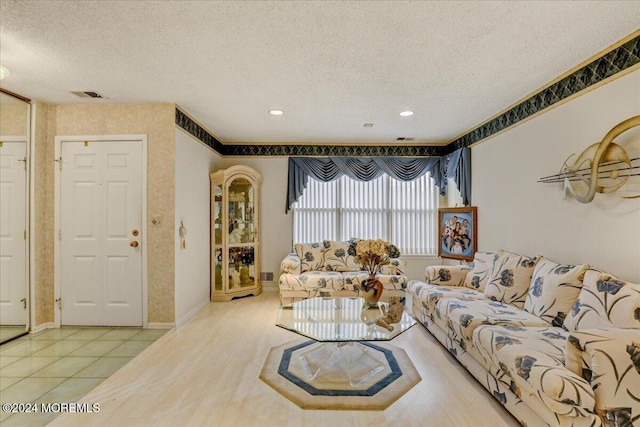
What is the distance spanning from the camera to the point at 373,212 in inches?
209

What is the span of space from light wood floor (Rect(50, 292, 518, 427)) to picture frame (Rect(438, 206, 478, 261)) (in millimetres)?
1772

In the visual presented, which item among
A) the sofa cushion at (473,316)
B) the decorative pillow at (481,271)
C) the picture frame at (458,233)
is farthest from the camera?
the picture frame at (458,233)

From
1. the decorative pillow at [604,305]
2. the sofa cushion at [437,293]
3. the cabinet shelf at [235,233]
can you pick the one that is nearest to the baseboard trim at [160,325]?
the cabinet shelf at [235,233]

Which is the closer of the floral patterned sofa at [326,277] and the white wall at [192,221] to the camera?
the white wall at [192,221]

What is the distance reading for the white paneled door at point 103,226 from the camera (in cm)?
348

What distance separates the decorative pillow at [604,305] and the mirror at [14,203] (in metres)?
5.22

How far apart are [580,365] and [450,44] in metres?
2.14

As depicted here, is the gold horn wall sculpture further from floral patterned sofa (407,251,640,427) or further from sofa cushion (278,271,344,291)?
sofa cushion (278,271,344,291)

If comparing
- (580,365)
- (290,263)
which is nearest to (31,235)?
(290,263)

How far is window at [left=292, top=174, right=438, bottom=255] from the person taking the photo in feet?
17.4

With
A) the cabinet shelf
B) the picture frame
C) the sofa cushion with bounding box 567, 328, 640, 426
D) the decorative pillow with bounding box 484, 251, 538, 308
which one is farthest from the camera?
the cabinet shelf

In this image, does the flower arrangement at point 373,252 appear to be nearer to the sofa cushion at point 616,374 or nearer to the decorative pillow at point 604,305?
the decorative pillow at point 604,305

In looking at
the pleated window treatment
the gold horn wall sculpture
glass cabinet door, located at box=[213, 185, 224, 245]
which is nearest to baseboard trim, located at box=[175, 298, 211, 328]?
glass cabinet door, located at box=[213, 185, 224, 245]

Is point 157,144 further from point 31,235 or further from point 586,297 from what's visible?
point 586,297
